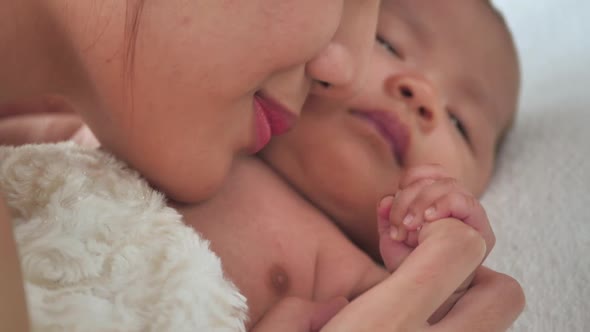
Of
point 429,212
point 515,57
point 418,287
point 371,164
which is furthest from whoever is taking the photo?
point 515,57

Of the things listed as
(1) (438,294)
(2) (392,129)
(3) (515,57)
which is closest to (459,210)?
(1) (438,294)

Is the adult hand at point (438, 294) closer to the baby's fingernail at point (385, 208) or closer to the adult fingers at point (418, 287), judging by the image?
the adult fingers at point (418, 287)

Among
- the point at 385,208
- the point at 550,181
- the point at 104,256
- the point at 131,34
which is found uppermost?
the point at 131,34

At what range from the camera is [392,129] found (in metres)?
0.98

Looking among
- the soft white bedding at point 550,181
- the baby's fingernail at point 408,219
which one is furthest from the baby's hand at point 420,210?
the soft white bedding at point 550,181

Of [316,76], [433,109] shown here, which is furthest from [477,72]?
[316,76]

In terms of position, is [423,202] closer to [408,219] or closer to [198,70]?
[408,219]

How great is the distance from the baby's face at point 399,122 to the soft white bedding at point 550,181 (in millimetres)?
81

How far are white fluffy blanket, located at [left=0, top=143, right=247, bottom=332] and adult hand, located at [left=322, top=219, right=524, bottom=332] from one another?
0.12 metres

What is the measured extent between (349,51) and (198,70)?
0.69 ft

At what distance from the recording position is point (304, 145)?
978 millimetres

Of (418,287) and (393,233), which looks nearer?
(418,287)

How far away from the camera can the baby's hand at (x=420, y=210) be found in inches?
29.4

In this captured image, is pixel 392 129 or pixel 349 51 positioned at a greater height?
pixel 349 51
